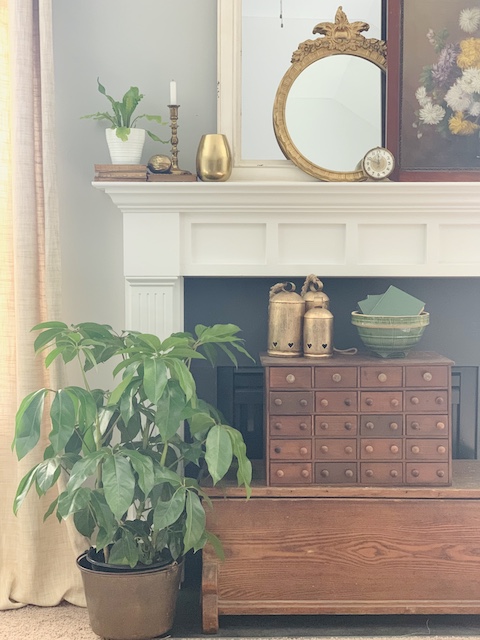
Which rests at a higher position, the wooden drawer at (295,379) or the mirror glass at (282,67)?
the mirror glass at (282,67)

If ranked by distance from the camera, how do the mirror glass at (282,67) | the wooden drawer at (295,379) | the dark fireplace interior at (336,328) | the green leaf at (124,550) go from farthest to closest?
the dark fireplace interior at (336,328) < the mirror glass at (282,67) < the wooden drawer at (295,379) < the green leaf at (124,550)

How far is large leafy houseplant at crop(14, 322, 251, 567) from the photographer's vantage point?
6.34ft

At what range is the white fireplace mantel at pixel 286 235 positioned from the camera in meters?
2.33

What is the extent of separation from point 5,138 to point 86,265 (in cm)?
47

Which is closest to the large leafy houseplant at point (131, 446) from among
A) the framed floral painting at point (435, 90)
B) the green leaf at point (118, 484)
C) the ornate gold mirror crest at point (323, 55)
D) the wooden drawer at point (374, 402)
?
the green leaf at point (118, 484)

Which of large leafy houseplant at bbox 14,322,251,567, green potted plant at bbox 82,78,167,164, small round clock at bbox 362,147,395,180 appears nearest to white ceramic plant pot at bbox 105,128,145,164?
green potted plant at bbox 82,78,167,164

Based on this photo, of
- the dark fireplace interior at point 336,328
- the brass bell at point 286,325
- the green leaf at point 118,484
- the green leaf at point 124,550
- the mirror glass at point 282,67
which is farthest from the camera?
the dark fireplace interior at point 336,328

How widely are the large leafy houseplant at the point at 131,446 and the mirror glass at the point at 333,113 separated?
0.69 metres

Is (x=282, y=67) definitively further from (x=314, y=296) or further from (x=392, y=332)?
(x=392, y=332)

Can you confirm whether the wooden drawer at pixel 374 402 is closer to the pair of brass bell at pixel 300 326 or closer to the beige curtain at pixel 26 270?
the pair of brass bell at pixel 300 326

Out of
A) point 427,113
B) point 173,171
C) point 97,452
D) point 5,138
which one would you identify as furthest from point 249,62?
point 97,452

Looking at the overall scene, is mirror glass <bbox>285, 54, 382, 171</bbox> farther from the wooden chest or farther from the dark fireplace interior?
the wooden chest

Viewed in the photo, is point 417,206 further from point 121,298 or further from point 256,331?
point 121,298

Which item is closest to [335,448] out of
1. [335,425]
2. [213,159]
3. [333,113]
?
[335,425]
